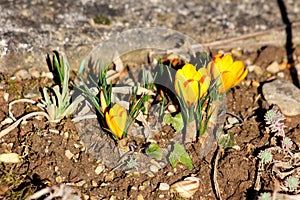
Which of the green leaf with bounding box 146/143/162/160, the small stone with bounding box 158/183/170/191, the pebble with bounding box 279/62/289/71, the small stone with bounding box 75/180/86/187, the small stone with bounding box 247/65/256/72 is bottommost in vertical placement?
the small stone with bounding box 158/183/170/191

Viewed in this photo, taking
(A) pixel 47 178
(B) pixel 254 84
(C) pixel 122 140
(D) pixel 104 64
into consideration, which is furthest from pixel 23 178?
(B) pixel 254 84

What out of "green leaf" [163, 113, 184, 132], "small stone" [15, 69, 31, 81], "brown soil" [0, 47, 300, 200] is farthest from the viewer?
"small stone" [15, 69, 31, 81]

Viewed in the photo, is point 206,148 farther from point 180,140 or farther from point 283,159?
point 283,159

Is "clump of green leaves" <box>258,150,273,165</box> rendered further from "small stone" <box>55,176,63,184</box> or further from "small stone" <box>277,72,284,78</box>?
"small stone" <box>55,176,63,184</box>

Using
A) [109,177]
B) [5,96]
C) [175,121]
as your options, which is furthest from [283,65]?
[5,96]

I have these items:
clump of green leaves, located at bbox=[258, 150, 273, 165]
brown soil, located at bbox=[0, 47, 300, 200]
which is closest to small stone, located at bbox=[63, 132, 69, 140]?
brown soil, located at bbox=[0, 47, 300, 200]

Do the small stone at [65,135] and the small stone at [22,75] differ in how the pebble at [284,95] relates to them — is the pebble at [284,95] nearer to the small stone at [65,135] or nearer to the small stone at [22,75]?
the small stone at [65,135]
